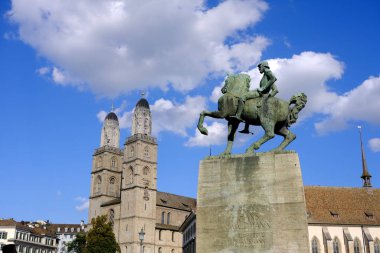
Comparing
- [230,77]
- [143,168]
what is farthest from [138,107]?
[230,77]

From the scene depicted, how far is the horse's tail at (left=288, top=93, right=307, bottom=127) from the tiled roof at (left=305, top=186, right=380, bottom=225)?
46.7 metres

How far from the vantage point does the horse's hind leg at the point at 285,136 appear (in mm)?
12516

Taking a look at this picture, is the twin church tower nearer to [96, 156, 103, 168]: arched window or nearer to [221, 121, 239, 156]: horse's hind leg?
[96, 156, 103, 168]: arched window

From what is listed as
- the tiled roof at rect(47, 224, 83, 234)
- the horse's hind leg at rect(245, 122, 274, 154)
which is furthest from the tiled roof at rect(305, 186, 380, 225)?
the tiled roof at rect(47, 224, 83, 234)

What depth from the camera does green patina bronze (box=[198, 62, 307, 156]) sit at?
1251 centimetres

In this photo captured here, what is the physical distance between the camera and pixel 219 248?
38.4ft

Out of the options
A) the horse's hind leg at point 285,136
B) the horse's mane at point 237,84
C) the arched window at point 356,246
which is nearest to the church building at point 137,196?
the arched window at point 356,246

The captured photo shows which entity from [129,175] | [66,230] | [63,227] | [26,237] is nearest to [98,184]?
[129,175]

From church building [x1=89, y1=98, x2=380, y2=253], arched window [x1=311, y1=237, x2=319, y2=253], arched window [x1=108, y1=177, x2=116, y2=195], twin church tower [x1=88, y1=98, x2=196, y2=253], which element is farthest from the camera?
arched window [x1=108, y1=177, x2=116, y2=195]

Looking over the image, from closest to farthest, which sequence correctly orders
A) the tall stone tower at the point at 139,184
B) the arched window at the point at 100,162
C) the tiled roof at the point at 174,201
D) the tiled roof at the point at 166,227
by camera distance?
the tall stone tower at the point at 139,184
the tiled roof at the point at 166,227
the tiled roof at the point at 174,201
the arched window at the point at 100,162

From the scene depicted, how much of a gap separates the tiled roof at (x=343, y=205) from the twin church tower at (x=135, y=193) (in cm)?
4298

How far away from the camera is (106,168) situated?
107688 millimetres

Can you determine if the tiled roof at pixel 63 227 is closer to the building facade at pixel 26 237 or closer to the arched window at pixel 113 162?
the building facade at pixel 26 237

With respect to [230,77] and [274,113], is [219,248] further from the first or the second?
[230,77]
